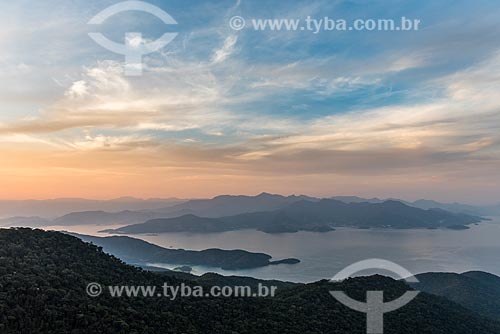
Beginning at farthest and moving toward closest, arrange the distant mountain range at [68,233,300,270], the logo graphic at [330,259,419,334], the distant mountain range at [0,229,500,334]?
1. the distant mountain range at [68,233,300,270]
2. the logo graphic at [330,259,419,334]
3. the distant mountain range at [0,229,500,334]

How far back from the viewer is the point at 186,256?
150 meters

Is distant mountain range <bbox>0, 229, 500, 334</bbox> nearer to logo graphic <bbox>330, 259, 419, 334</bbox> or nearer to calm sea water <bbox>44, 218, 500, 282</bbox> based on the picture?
logo graphic <bbox>330, 259, 419, 334</bbox>

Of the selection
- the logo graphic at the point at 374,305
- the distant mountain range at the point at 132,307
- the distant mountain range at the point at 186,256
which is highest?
the distant mountain range at the point at 132,307

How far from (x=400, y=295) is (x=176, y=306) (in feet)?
94.5

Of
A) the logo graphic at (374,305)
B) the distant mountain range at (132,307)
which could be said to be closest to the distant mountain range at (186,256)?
the logo graphic at (374,305)

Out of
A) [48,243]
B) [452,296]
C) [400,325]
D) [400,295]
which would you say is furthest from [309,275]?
[48,243]

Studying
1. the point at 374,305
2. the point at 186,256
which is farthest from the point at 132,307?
the point at 186,256

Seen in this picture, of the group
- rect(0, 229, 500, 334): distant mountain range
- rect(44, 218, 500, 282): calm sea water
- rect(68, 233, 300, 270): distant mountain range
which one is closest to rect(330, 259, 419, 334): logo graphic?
rect(0, 229, 500, 334): distant mountain range

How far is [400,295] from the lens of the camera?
43.2 metres

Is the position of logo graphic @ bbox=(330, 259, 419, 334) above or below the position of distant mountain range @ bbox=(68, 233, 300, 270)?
above

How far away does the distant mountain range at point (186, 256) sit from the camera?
14088 centimetres

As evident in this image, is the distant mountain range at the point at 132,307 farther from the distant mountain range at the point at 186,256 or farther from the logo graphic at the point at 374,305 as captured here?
the distant mountain range at the point at 186,256

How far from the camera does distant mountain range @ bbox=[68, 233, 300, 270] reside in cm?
14088

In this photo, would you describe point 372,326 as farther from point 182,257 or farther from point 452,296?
point 182,257
